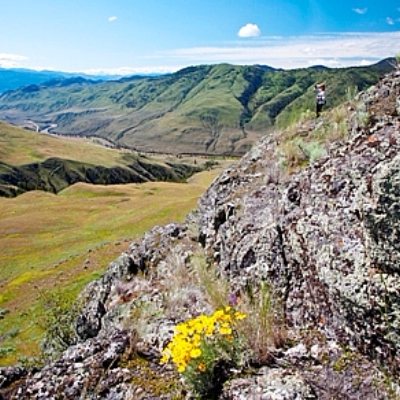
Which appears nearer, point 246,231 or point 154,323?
point 154,323

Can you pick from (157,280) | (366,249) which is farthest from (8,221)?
(366,249)

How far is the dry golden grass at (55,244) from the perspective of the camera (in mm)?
Result: 22141

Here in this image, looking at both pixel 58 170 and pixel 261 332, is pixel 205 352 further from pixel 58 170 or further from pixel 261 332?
pixel 58 170

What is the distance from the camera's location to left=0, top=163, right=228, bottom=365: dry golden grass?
22141 mm

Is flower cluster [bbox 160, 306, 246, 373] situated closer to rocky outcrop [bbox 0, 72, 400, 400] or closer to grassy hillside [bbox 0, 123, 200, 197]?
rocky outcrop [bbox 0, 72, 400, 400]

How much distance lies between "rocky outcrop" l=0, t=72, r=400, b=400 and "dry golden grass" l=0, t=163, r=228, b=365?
1328 cm

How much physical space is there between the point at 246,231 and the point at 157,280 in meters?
3.05

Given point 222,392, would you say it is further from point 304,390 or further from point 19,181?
point 19,181

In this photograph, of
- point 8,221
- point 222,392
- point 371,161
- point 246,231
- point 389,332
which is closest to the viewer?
point 389,332

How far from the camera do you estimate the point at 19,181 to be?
155750 millimetres

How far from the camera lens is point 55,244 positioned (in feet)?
128

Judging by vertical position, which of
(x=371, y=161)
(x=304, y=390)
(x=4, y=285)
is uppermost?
→ (x=371, y=161)

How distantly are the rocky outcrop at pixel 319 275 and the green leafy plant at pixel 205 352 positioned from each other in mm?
210

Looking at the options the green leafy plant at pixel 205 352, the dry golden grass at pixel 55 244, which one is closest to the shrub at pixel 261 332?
the green leafy plant at pixel 205 352
